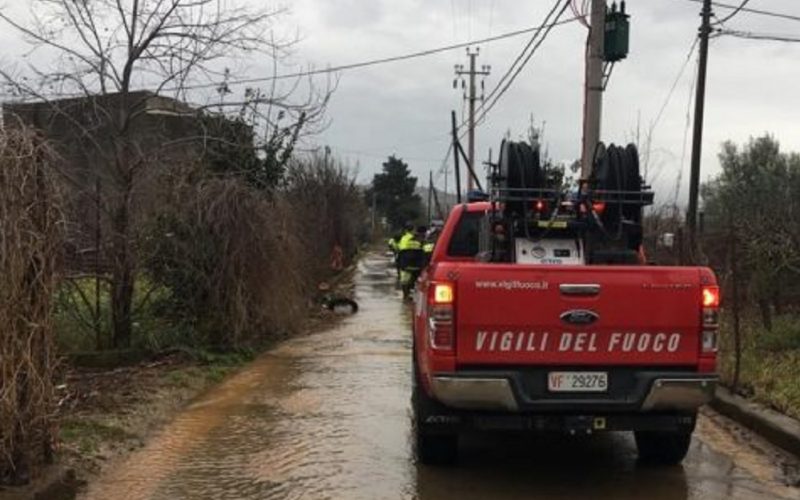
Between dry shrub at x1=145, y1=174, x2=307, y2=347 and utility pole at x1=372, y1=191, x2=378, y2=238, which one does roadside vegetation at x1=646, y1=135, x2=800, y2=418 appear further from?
utility pole at x1=372, y1=191, x2=378, y2=238

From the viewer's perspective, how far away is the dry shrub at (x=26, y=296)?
18.5 feet

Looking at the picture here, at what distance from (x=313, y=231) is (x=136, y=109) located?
1410 centimetres

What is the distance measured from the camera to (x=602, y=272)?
636cm

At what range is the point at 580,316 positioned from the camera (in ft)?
20.8

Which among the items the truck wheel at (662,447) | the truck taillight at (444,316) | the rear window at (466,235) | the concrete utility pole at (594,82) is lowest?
the truck wheel at (662,447)

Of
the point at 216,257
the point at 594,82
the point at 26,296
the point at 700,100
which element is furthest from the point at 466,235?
the point at 700,100

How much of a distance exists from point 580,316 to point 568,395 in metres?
0.54

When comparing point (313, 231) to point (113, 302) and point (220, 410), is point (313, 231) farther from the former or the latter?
point (220, 410)

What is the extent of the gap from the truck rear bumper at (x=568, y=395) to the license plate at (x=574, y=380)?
5 centimetres

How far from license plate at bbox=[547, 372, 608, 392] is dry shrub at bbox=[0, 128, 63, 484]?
10.3 feet

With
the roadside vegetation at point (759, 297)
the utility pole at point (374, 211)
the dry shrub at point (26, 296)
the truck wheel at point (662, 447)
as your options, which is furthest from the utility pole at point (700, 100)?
the utility pole at point (374, 211)

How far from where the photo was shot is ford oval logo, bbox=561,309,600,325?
6.33 metres

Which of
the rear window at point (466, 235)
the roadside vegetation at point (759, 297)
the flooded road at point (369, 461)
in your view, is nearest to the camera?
the flooded road at point (369, 461)

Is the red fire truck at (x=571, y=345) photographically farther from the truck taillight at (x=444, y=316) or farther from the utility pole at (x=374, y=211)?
the utility pole at (x=374, y=211)
